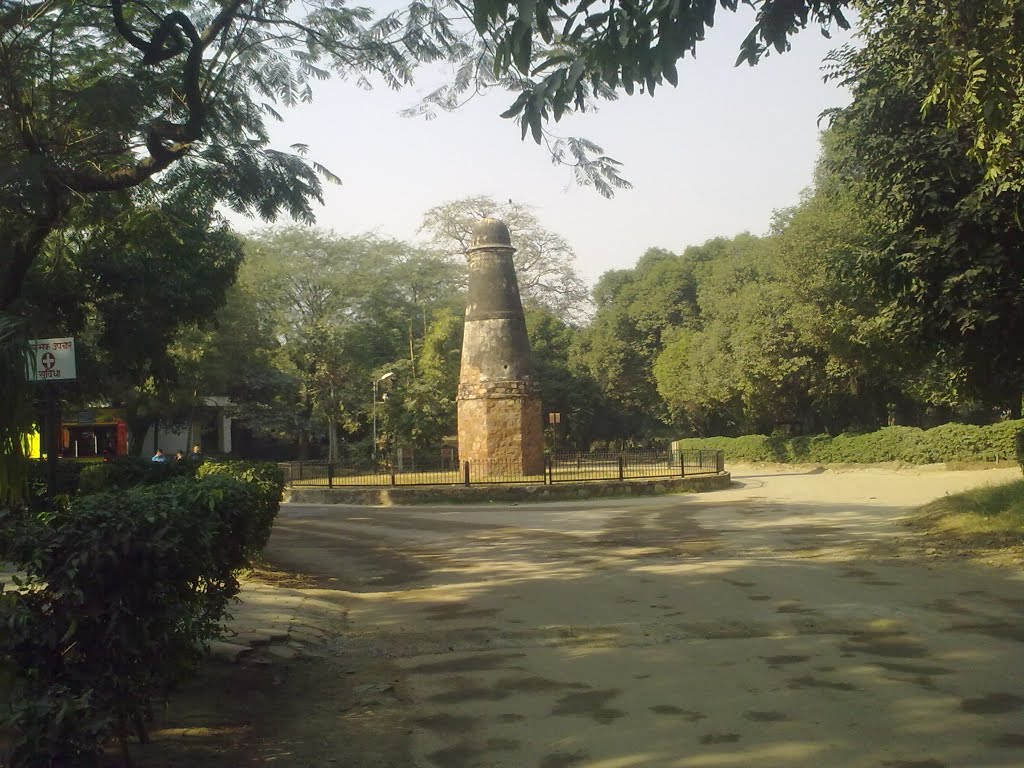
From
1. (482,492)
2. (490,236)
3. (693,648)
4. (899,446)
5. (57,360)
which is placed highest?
(490,236)

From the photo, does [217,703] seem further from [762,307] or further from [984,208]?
[762,307]

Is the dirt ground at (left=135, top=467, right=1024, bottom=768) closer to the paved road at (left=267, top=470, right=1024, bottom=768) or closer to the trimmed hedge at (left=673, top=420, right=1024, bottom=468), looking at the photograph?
the paved road at (left=267, top=470, right=1024, bottom=768)

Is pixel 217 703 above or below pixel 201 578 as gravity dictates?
below

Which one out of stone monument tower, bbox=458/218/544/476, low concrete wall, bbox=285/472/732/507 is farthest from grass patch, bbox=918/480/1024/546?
stone monument tower, bbox=458/218/544/476

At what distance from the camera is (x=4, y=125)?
1186 cm

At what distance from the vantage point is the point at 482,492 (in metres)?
24.8

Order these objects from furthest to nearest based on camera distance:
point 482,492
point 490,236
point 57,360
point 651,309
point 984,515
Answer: point 651,309 < point 490,236 < point 482,492 < point 984,515 < point 57,360

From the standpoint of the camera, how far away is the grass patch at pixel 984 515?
490 inches

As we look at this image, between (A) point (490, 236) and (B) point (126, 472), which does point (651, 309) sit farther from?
(B) point (126, 472)

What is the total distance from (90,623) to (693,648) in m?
4.46

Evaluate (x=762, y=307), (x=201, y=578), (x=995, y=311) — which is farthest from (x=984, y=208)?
(x=762, y=307)

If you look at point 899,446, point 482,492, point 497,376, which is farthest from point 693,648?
point 899,446

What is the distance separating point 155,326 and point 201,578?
37.7ft

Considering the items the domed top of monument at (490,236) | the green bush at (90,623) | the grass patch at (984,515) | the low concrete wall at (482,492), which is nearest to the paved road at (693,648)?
the grass patch at (984,515)
